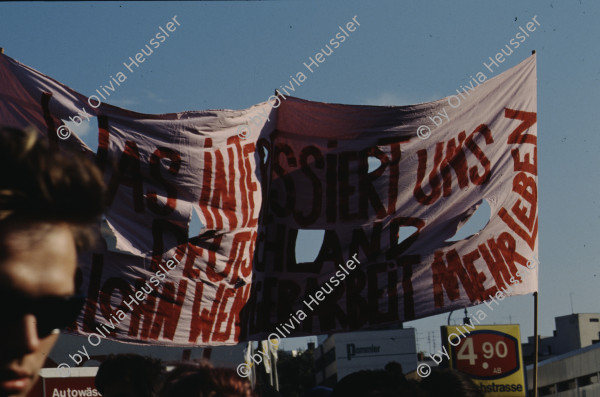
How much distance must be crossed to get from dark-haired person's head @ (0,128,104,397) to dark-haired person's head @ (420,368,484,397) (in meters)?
3.99

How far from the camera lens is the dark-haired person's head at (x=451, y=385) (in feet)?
16.6

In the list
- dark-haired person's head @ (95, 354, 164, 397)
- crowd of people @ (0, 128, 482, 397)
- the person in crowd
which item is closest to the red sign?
the person in crowd

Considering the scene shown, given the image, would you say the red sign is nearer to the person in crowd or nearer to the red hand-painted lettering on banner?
the red hand-painted lettering on banner

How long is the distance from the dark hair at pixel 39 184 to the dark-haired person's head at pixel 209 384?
169cm

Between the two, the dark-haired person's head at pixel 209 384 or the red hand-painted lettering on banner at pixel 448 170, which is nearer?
the dark-haired person's head at pixel 209 384

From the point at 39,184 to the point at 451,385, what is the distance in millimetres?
4236

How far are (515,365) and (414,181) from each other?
61.6 feet

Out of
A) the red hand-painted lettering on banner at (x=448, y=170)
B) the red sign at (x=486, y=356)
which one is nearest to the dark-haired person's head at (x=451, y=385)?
the red hand-painted lettering on banner at (x=448, y=170)

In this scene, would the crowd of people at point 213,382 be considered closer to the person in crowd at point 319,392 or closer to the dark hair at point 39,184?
the person in crowd at point 319,392

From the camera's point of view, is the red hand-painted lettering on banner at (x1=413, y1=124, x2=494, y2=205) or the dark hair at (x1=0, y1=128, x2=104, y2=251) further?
the red hand-painted lettering on banner at (x1=413, y1=124, x2=494, y2=205)

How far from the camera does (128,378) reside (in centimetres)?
441

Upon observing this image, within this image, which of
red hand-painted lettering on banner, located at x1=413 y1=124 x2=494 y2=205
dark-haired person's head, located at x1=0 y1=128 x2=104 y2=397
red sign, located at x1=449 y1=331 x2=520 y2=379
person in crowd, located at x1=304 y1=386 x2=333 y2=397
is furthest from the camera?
red sign, located at x1=449 y1=331 x2=520 y2=379

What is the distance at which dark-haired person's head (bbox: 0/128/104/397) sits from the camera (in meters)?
1.14

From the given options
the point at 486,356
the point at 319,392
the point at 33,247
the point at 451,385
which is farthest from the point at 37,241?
the point at 486,356
